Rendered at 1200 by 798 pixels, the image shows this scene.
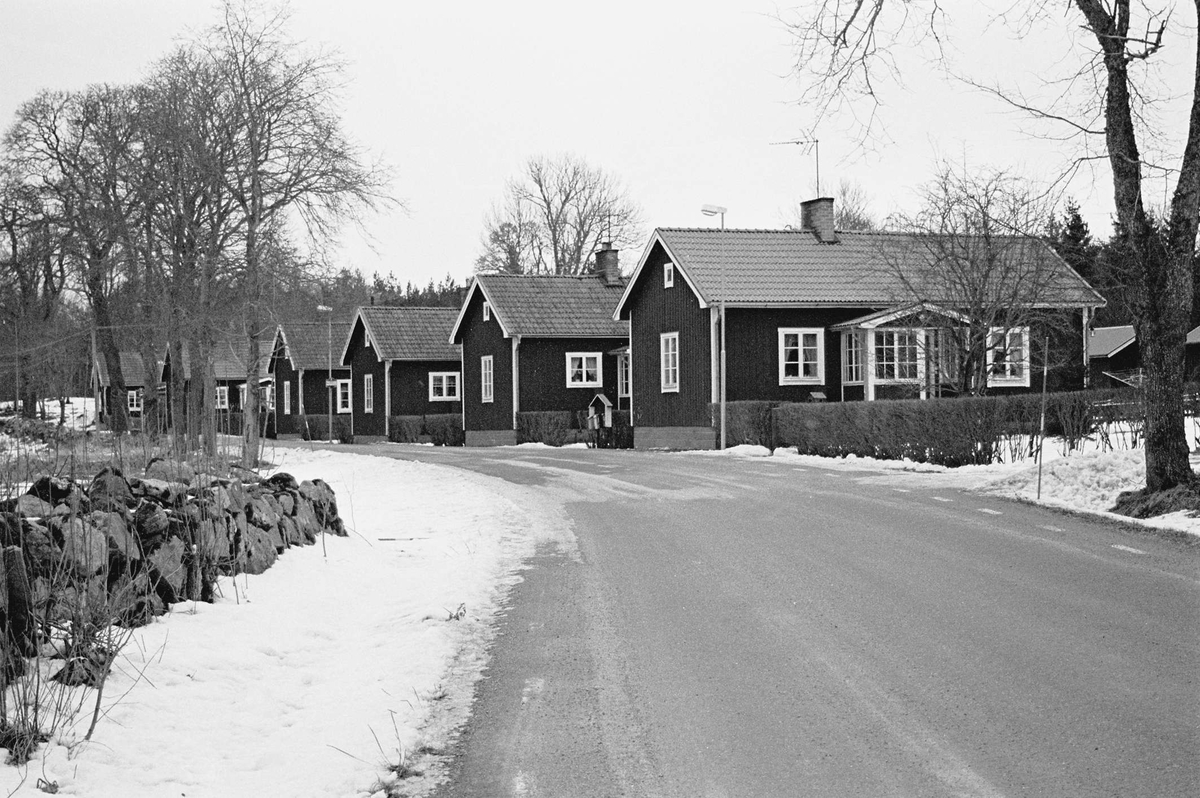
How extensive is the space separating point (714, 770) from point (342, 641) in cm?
348

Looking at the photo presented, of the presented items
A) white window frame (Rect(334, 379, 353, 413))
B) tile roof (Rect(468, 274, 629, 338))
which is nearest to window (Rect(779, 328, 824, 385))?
tile roof (Rect(468, 274, 629, 338))

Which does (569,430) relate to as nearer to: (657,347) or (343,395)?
(657,347)

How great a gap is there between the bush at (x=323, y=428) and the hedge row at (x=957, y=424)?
35.0 meters

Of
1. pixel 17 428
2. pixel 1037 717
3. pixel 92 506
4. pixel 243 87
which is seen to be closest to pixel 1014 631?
pixel 1037 717

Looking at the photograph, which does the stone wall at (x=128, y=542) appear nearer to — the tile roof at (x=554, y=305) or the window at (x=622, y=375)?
the tile roof at (x=554, y=305)

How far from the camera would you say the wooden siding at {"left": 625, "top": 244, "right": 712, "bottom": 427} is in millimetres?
32406

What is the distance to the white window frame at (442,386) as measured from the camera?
52062 mm


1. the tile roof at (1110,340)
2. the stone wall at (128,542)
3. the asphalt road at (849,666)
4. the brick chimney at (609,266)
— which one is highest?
the brick chimney at (609,266)

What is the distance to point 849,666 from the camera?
264 inches

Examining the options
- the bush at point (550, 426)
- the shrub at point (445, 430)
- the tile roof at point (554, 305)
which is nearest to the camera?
the bush at point (550, 426)

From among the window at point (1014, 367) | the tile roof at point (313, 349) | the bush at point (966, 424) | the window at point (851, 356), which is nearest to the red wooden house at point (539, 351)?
the window at point (851, 356)

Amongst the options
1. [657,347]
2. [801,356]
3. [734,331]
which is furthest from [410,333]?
[801,356]

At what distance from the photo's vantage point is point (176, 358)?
26.6 metres

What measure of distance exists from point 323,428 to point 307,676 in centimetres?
5259
